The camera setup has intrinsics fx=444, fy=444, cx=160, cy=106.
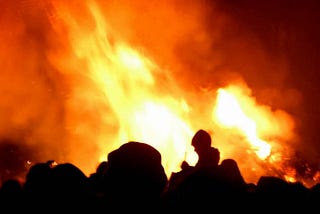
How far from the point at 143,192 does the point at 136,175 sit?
264mm

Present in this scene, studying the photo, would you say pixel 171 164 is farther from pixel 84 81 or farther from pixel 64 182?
pixel 64 182

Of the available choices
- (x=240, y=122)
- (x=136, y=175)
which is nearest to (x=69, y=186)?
(x=136, y=175)

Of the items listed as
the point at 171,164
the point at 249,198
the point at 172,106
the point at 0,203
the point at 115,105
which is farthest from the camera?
the point at 115,105

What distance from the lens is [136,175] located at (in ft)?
20.9

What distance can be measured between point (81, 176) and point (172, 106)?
13.6 metres

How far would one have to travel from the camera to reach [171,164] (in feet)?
60.7

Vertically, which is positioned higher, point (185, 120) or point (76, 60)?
point (76, 60)

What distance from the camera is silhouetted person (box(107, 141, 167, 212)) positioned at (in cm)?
628

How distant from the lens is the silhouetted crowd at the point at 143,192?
5738 millimetres

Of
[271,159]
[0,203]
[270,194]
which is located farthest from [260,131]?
[0,203]

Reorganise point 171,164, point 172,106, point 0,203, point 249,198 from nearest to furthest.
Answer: point 0,203, point 249,198, point 171,164, point 172,106

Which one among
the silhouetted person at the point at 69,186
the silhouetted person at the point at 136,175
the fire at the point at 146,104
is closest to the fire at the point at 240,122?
the fire at the point at 146,104

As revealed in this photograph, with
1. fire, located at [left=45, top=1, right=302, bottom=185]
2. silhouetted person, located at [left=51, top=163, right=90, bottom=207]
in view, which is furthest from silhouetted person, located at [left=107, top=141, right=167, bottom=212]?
fire, located at [left=45, top=1, right=302, bottom=185]

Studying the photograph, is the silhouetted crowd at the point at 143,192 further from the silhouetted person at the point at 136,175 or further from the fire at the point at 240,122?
the fire at the point at 240,122
